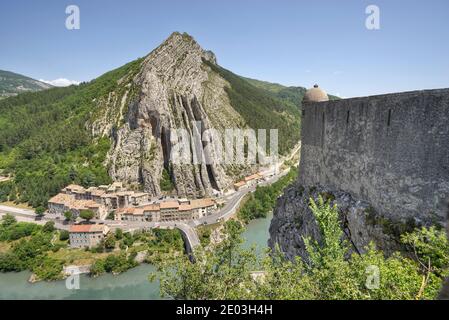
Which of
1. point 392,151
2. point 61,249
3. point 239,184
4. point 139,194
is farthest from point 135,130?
point 392,151

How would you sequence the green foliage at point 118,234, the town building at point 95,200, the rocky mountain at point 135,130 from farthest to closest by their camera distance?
the rocky mountain at point 135,130, the town building at point 95,200, the green foliage at point 118,234

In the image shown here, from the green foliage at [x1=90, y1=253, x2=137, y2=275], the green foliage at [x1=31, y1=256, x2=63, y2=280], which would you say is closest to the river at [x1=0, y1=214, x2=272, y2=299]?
the green foliage at [x1=90, y1=253, x2=137, y2=275]

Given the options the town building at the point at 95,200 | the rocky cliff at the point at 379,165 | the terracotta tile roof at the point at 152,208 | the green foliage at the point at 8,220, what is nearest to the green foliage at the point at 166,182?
the town building at the point at 95,200

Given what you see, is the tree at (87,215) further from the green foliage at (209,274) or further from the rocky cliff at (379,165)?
the green foliage at (209,274)

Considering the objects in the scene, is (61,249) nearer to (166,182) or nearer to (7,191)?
(166,182)
